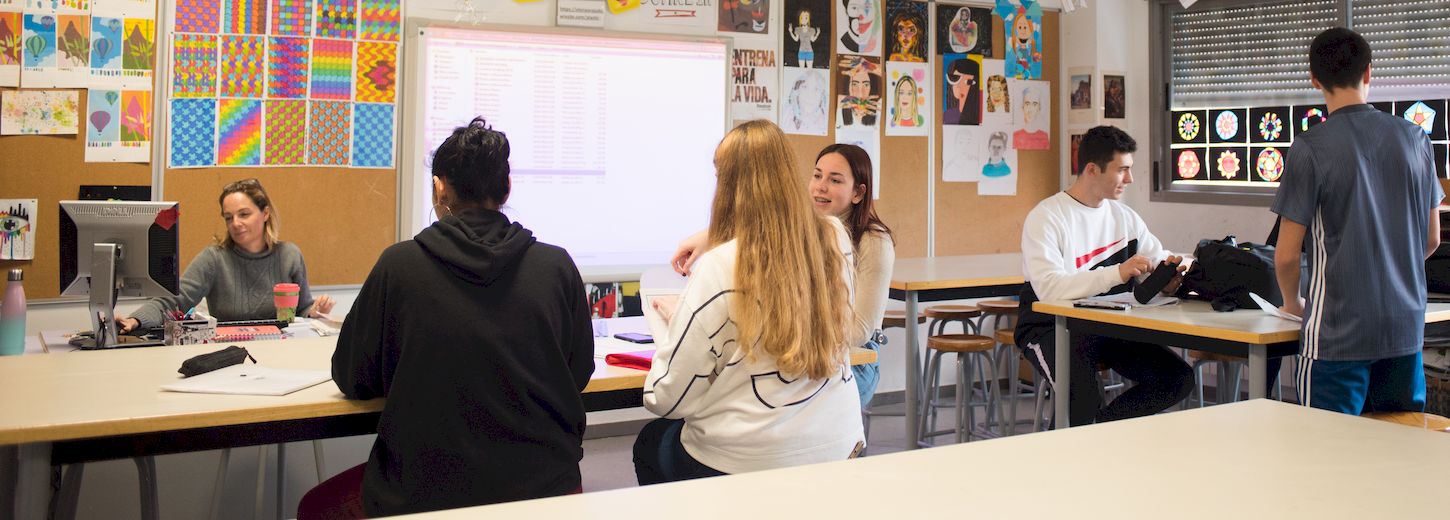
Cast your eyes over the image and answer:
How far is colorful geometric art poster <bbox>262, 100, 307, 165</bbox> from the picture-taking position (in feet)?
14.3

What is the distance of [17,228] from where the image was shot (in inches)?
157

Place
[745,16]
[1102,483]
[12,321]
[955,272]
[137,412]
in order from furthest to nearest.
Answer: [745,16], [955,272], [12,321], [137,412], [1102,483]

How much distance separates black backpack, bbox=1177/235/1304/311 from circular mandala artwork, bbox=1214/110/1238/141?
2.36 metres

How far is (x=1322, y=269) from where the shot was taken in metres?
3.03

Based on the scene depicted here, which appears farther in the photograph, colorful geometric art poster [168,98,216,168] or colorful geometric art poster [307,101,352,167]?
colorful geometric art poster [307,101,352,167]

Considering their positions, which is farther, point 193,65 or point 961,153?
point 961,153

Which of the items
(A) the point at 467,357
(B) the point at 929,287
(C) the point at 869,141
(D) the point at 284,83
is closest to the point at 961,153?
(C) the point at 869,141

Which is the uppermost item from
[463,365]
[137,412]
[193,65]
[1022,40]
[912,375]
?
[1022,40]

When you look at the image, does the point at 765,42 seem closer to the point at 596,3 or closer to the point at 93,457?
the point at 596,3

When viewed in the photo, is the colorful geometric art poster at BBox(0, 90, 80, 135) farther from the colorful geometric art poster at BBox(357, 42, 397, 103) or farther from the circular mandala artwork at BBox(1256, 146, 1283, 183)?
the circular mandala artwork at BBox(1256, 146, 1283, 183)

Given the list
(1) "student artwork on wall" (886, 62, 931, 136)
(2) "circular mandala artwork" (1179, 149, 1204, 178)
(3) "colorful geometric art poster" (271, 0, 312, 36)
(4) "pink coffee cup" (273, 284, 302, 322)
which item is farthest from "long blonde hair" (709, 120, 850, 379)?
(2) "circular mandala artwork" (1179, 149, 1204, 178)

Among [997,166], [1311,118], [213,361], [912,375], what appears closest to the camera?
[213,361]

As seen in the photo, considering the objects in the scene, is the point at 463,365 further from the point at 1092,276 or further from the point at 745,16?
the point at 745,16

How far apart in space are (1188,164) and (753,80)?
8.30 feet
